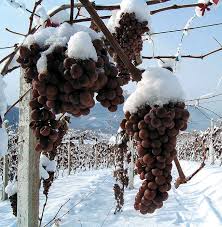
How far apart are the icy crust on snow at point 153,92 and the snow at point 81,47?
191mm

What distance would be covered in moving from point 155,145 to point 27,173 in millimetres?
1709

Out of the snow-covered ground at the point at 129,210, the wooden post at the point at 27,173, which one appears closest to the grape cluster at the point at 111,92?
the wooden post at the point at 27,173

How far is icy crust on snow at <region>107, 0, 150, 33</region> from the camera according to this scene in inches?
59.6

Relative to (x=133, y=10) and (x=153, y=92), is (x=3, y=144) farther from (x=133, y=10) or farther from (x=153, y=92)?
(x=133, y=10)

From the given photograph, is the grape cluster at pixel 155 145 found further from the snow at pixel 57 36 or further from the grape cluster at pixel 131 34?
the grape cluster at pixel 131 34

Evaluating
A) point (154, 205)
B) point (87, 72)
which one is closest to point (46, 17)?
point (87, 72)

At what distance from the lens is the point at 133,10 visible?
1565 millimetres

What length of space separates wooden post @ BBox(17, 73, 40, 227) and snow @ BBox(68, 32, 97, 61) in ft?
Answer: 5.30

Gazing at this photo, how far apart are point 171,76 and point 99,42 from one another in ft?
0.73

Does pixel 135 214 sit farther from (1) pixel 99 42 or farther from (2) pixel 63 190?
(1) pixel 99 42

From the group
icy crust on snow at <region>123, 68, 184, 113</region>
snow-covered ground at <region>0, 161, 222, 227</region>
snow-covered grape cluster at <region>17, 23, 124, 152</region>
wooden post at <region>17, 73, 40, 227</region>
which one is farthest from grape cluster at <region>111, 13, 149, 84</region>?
snow-covered ground at <region>0, 161, 222, 227</region>

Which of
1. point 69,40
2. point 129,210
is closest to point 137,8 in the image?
point 69,40

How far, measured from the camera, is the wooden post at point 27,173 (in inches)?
96.0

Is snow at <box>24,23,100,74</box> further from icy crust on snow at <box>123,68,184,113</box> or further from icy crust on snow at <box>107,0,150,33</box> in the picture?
icy crust on snow at <box>107,0,150,33</box>
